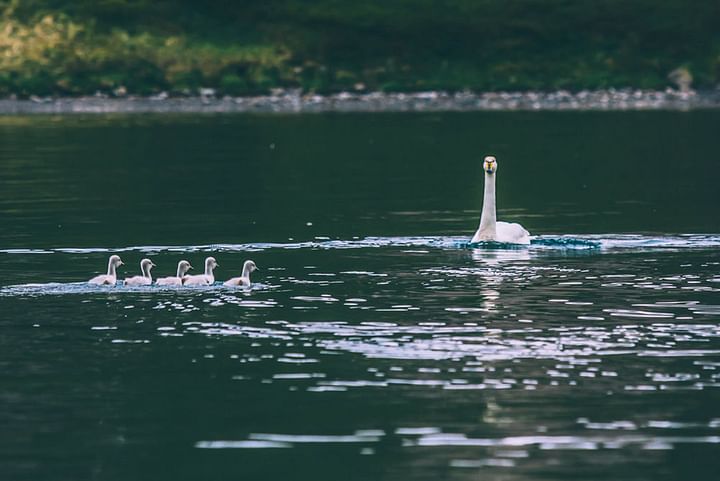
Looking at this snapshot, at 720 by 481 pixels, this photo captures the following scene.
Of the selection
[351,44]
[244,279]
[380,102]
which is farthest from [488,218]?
[351,44]

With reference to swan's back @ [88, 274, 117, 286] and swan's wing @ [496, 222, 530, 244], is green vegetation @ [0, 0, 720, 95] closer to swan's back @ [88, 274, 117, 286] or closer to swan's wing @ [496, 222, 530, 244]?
swan's wing @ [496, 222, 530, 244]

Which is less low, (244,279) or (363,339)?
(244,279)

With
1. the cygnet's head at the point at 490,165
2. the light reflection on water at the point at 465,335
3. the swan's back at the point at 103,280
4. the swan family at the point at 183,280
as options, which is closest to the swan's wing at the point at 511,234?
the light reflection on water at the point at 465,335

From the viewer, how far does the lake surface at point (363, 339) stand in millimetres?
19594

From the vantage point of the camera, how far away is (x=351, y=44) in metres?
153

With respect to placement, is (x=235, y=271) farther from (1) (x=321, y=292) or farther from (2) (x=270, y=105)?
(2) (x=270, y=105)

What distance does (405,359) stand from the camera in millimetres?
24406

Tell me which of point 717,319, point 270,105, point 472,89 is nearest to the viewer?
point 717,319

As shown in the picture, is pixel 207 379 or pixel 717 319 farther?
pixel 717 319

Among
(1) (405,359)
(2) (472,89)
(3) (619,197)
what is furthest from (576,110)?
(1) (405,359)

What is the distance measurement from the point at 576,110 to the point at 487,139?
117 ft

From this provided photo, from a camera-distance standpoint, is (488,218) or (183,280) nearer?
(183,280)

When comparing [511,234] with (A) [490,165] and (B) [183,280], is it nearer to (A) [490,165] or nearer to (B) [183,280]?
(A) [490,165]

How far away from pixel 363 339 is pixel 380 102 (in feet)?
353
